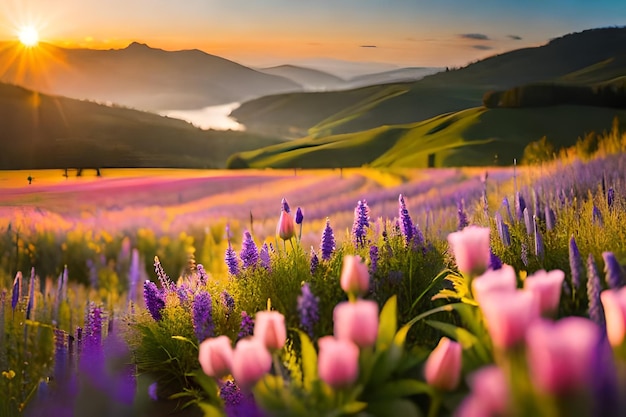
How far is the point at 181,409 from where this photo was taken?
8.91 feet

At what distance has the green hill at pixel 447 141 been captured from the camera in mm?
4688

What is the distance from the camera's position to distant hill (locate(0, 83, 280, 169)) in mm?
4559

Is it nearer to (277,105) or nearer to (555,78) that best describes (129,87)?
(277,105)

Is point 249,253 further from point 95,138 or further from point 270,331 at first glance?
point 95,138

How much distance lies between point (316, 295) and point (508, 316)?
187 cm

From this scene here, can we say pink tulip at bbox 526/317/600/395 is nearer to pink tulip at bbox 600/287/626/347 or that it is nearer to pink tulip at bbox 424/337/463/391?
pink tulip at bbox 600/287/626/347

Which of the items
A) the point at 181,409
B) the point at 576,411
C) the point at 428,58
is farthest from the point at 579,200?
the point at 576,411

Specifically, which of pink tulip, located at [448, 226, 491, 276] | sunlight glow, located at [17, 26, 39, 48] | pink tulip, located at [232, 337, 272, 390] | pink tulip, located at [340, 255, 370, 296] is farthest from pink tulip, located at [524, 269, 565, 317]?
sunlight glow, located at [17, 26, 39, 48]

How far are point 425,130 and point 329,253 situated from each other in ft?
6.65

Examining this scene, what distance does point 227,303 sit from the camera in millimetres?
2904

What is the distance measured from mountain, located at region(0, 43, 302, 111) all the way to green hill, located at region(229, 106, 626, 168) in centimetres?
45

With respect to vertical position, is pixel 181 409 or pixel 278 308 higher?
pixel 278 308

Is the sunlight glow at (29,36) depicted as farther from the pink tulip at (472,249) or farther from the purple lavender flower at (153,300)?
the pink tulip at (472,249)

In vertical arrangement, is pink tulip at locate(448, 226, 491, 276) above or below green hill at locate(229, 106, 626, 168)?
below
